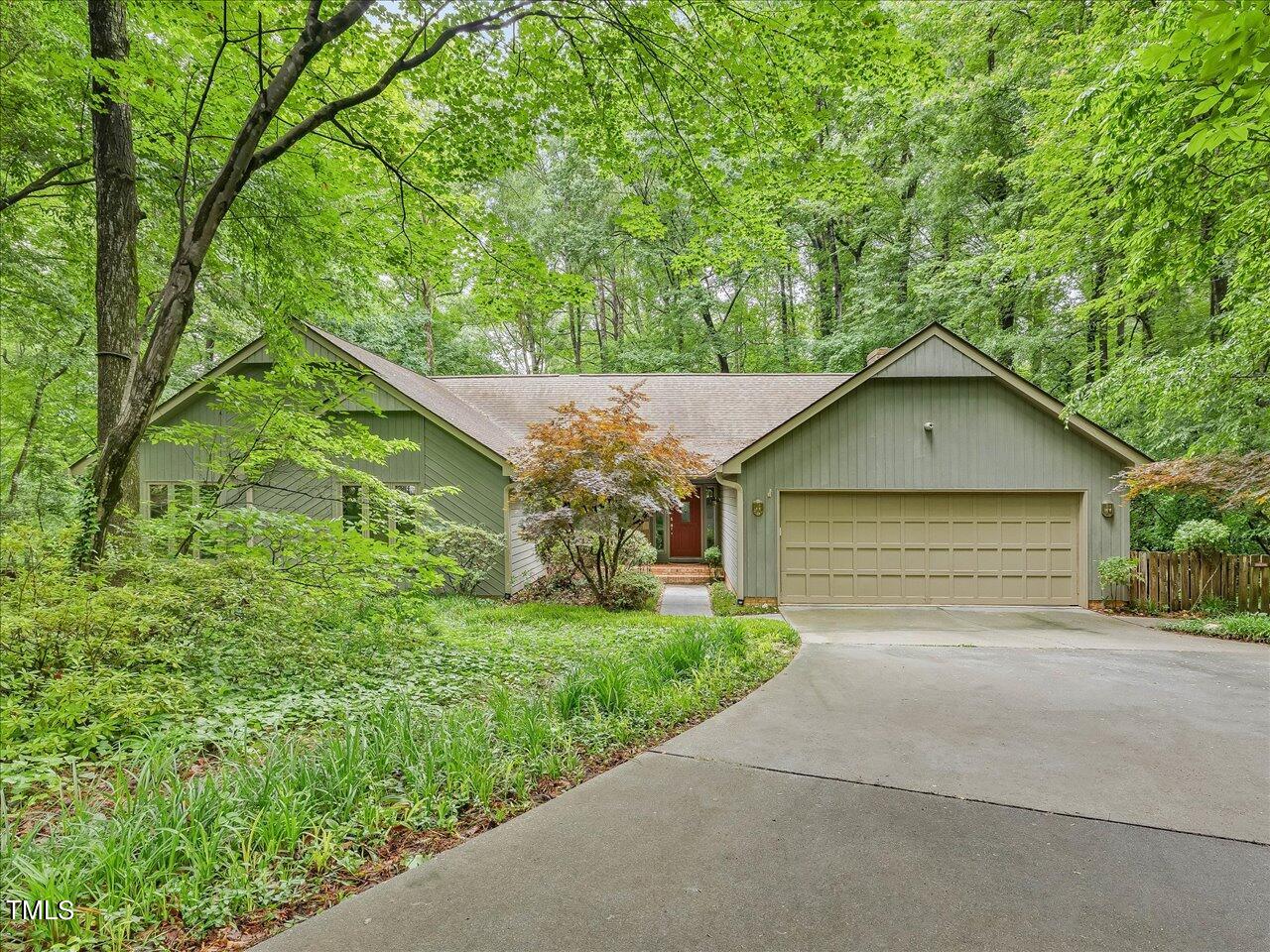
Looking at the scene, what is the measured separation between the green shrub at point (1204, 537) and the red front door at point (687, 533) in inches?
377

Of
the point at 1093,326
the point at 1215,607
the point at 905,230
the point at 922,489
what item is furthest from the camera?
the point at 905,230

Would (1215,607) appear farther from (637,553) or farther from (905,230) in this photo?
(905,230)

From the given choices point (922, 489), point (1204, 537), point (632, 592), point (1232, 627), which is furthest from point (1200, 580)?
point (632, 592)

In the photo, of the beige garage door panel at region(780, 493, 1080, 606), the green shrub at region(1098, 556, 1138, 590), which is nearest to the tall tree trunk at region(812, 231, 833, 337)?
the beige garage door panel at region(780, 493, 1080, 606)

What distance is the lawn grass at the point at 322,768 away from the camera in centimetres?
213

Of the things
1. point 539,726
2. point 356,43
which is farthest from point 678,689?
point 356,43

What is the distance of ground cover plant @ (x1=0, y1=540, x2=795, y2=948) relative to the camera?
7.14 ft

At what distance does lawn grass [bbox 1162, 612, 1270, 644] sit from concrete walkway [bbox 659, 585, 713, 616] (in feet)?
23.3

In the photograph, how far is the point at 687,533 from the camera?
600 inches

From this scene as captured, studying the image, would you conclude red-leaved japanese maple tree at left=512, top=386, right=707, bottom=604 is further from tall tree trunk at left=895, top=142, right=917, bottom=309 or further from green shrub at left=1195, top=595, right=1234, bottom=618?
tall tree trunk at left=895, top=142, right=917, bottom=309

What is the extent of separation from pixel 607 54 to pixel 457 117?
59.6 inches

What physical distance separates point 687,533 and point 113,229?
496 inches

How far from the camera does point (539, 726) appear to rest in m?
3.62

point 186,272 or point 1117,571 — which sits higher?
point 186,272
